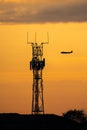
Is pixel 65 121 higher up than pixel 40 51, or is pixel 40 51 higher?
pixel 40 51

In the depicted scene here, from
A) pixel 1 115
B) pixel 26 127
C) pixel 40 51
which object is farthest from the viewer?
pixel 40 51

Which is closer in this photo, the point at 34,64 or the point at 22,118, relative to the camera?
the point at 22,118

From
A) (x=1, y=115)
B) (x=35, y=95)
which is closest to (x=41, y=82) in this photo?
(x=35, y=95)

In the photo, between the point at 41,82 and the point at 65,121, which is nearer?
the point at 65,121

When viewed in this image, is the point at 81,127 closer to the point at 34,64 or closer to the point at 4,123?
the point at 4,123

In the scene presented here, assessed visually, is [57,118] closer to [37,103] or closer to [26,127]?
[26,127]

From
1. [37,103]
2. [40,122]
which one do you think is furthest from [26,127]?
[37,103]

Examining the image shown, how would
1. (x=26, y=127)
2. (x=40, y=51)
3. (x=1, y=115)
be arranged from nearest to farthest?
(x=26, y=127) → (x=1, y=115) → (x=40, y=51)

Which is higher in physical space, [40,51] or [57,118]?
[40,51]
